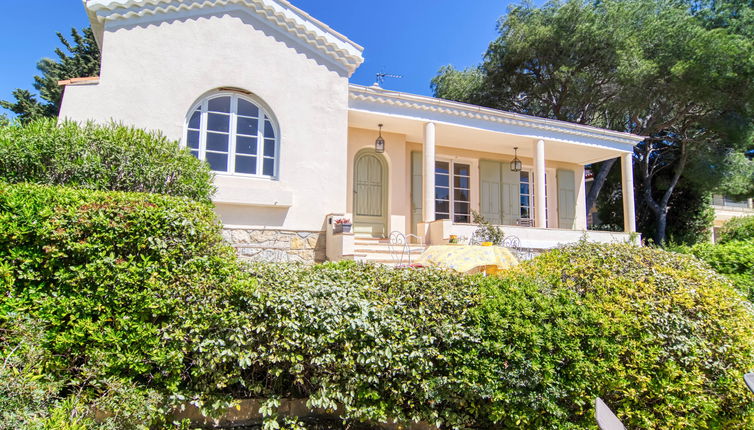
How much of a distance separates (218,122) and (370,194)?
4355 mm

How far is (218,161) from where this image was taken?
767cm

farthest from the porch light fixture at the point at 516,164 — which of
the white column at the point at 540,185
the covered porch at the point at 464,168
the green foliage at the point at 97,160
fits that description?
the green foliage at the point at 97,160

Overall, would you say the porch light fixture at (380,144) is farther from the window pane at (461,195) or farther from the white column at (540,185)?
the white column at (540,185)

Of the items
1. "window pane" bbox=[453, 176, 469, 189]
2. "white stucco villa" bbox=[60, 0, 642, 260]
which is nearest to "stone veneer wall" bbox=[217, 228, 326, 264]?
"white stucco villa" bbox=[60, 0, 642, 260]

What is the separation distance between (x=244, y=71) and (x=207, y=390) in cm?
640

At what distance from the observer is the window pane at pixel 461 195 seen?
12422mm

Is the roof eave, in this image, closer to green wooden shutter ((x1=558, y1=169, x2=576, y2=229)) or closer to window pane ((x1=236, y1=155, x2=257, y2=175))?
green wooden shutter ((x1=558, y1=169, x2=576, y2=229))

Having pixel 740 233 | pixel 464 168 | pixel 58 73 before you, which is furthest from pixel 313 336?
pixel 58 73

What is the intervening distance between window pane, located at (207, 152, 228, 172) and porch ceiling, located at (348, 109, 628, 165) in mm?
3118

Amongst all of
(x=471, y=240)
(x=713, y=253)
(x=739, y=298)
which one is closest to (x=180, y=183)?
(x=471, y=240)

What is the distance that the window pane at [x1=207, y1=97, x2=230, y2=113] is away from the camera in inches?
307

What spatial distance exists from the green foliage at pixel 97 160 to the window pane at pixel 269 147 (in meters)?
1.95

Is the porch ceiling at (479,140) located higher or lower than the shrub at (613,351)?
higher

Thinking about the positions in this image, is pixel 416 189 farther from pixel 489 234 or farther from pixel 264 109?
pixel 264 109
